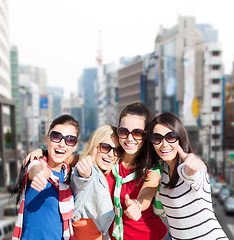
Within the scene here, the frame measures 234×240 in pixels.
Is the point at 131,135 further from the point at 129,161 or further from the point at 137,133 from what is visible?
the point at 129,161

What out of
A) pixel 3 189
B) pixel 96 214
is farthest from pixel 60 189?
pixel 3 189

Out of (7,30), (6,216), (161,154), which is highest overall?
(7,30)

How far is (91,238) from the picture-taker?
3.31 meters

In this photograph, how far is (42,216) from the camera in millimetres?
3172

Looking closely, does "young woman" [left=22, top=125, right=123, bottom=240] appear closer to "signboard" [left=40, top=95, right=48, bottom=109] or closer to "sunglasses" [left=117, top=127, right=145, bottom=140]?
"sunglasses" [left=117, top=127, right=145, bottom=140]

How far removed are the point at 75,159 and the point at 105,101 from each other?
397ft

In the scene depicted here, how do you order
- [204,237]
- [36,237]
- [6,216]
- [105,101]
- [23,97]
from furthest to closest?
1. [105,101]
2. [23,97]
3. [6,216]
4. [36,237]
5. [204,237]

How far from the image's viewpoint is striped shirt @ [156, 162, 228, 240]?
9.50ft

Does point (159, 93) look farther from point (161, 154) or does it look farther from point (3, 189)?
point (161, 154)

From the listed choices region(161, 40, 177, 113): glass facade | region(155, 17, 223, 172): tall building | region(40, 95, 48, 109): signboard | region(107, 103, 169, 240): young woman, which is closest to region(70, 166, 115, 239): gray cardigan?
region(107, 103, 169, 240): young woman

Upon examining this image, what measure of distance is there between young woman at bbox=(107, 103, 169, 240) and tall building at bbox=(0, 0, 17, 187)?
35035 millimetres

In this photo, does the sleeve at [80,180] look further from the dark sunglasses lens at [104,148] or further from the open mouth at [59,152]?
the dark sunglasses lens at [104,148]

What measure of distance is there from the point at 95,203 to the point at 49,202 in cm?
43

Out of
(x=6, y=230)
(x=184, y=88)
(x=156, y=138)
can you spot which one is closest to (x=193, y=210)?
(x=156, y=138)
